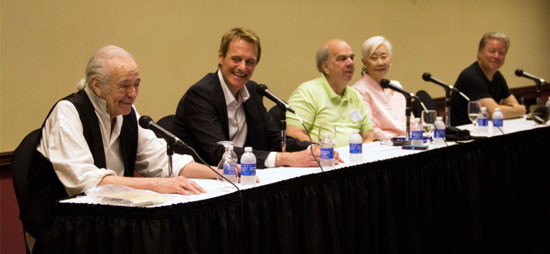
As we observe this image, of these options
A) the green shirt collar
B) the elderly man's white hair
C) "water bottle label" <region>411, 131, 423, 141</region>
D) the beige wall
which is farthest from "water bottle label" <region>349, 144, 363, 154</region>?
the beige wall

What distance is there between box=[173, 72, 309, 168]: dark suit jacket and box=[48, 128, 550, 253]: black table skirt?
0.51 m

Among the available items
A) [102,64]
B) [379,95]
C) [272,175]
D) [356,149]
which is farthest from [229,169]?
[379,95]

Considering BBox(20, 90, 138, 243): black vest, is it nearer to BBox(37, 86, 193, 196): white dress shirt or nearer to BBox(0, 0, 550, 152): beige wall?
BBox(37, 86, 193, 196): white dress shirt

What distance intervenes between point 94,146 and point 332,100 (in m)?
1.92

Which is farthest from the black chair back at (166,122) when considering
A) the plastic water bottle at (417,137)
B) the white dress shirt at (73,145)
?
the plastic water bottle at (417,137)

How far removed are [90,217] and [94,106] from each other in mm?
561

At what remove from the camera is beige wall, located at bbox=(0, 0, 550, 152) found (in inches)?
134

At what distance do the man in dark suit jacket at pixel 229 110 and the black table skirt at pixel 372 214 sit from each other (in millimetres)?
377

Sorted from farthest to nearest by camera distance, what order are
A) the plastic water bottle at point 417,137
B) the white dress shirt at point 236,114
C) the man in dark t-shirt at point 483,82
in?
the man in dark t-shirt at point 483,82 → the plastic water bottle at point 417,137 → the white dress shirt at point 236,114

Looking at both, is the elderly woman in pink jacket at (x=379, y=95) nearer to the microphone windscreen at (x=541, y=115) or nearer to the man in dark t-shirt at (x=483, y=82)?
the man in dark t-shirt at (x=483, y=82)

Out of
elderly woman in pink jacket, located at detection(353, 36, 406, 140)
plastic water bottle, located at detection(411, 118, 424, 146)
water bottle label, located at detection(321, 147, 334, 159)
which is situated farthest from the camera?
elderly woman in pink jacket, located at detection(353, 36, 406, 140)

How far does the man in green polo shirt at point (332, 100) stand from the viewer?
3865 mm

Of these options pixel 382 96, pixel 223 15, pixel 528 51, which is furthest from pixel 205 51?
pixel 528 51

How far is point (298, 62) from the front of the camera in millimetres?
5027
